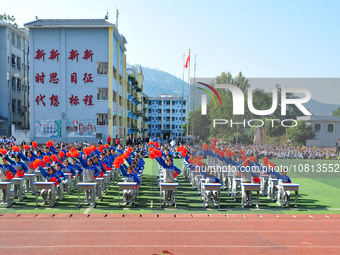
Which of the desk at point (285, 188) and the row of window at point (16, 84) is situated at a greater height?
the row of window at point (16, 84)

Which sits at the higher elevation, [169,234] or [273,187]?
[273,187]

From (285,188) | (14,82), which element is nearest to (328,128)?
(285,188)

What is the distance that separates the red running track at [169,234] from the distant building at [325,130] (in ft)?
64.3

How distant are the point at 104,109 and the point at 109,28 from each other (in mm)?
8758

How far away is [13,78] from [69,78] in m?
17.1

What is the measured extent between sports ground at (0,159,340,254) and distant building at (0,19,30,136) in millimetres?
36292

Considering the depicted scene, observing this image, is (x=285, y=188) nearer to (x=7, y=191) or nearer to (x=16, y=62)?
(x=7, y=191)

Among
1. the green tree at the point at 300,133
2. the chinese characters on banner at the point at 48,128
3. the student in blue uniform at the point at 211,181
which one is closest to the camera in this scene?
the student in blue uniform at the point at 211,181

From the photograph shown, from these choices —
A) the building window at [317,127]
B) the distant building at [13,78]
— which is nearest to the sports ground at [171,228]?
the building window at [317,127]

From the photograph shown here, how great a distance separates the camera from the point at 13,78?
4662cm

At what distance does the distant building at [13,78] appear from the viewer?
1734 inches

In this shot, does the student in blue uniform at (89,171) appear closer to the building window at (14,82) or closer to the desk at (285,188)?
the desk at (285,188)

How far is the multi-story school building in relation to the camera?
1353 inches

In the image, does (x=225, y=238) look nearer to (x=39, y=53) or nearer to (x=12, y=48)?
(x=39, y=53)
